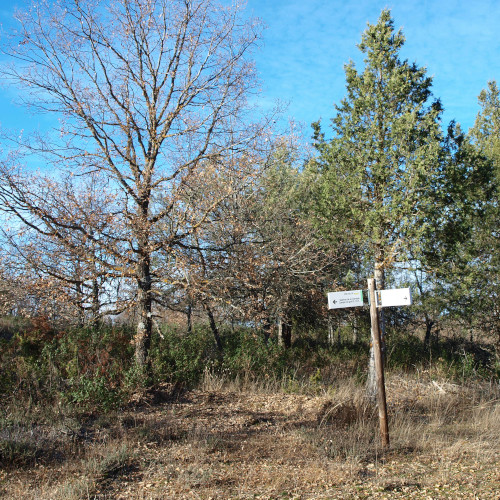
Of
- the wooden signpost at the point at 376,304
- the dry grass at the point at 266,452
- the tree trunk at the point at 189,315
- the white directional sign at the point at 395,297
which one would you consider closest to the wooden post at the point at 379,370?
the wooden signpost at the point at 376,304

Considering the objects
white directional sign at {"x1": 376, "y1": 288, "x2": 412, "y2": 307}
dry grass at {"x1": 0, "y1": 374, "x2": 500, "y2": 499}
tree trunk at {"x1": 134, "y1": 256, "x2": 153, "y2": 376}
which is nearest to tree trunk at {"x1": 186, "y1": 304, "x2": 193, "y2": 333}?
tree trunk at {"x1": 134, "y1": 256, "x2": 153, "y2": 376}

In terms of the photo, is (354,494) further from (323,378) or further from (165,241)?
(323,378)

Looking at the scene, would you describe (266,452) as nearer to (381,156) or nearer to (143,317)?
(143,317)

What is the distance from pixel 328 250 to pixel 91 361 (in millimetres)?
6488

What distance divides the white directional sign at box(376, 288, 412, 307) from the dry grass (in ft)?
6.54

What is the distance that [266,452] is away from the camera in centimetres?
613

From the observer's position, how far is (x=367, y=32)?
32.5 feet

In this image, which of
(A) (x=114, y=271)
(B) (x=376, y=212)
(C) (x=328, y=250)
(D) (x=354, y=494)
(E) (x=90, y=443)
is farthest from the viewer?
(C) (x=328, y=250)

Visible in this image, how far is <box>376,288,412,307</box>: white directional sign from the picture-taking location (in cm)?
608

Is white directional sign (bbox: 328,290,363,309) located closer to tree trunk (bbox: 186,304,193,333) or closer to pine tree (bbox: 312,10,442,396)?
pine tree (bbox: 312,10,442,396)

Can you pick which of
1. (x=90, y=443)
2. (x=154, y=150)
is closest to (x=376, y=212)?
(x=154, y=150)

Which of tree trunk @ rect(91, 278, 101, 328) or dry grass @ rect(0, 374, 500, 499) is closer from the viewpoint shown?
dry grass @ rect(0, 374, 500, 499)

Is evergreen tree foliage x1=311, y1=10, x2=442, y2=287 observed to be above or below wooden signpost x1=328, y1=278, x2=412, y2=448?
above

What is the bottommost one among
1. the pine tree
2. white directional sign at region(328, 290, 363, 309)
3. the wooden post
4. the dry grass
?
the dry grass
